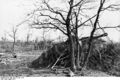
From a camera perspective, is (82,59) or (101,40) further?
(101,40)

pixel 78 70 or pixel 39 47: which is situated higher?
pixel 39 47

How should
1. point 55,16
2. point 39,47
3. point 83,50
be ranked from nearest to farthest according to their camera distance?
point 55,16 < point 83,50 < point 39,47

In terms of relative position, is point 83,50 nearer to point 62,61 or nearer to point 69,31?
point 62,61

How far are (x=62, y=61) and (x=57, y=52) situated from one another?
4.34 feet

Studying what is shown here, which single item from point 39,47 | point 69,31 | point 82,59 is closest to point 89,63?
point 82,59

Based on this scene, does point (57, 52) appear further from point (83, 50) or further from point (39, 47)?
point (39, 47)

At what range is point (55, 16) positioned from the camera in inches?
611

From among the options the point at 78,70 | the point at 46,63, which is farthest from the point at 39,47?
the point at 78,70

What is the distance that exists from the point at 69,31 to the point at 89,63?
385 centimetres

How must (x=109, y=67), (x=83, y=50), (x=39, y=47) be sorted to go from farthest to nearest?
(x=39, y=47) → (x=83, y=50) → (x=109, y=67)

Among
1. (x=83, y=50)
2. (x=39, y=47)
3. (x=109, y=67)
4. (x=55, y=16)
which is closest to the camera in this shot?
(x=55, y=16)

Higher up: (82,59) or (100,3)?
(100,3)

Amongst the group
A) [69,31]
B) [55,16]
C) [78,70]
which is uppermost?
[55,16]

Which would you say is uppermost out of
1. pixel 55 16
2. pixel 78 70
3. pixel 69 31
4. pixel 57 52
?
pixel 55 16
